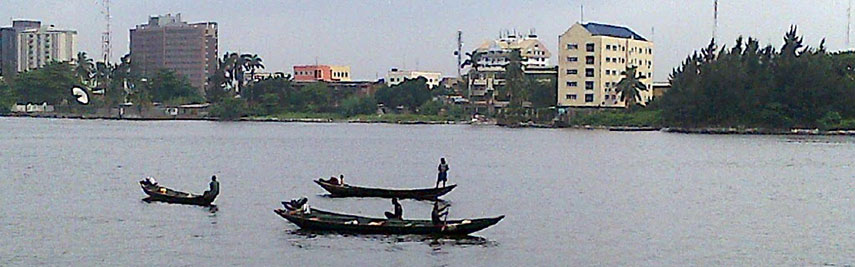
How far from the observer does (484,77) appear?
5728 inches

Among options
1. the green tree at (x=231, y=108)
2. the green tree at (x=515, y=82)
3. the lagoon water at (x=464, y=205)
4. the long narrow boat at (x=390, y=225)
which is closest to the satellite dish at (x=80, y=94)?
the green tree at (x=231, y=108)

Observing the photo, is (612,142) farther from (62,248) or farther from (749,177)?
(62,248)

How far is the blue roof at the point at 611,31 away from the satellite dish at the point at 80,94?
3115 inches

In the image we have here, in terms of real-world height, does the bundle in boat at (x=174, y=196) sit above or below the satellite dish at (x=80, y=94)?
below

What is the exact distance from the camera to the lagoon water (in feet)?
93.2

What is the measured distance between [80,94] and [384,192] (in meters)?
131

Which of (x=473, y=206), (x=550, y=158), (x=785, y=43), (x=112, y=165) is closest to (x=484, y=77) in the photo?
(x=785, y=43)

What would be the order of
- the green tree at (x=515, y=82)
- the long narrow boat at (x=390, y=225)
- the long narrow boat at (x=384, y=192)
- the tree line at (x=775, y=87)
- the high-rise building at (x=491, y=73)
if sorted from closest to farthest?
the long narrow boat at (x=390, y=225), the long narrow boat at (x=384, y=192), the tree line at (x=775, y=87), the green tree at (x=515, y=82), the high-rise building at (x=491, y=73)

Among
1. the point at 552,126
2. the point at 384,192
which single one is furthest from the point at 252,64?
the point at 384,192

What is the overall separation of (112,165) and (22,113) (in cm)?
11946

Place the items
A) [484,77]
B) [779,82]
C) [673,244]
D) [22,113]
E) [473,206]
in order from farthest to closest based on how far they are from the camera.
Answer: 1. [22,113]
2. [484,77]
3. [779,82]
4. [473,206]
5. [673,244]

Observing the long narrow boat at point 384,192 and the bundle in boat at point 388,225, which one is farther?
the long narrow boat at point 384,192

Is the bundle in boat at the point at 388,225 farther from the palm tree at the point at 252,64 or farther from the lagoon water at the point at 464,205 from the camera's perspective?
the palm tree at the point at 252,64

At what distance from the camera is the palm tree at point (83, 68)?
160250 millimetres
